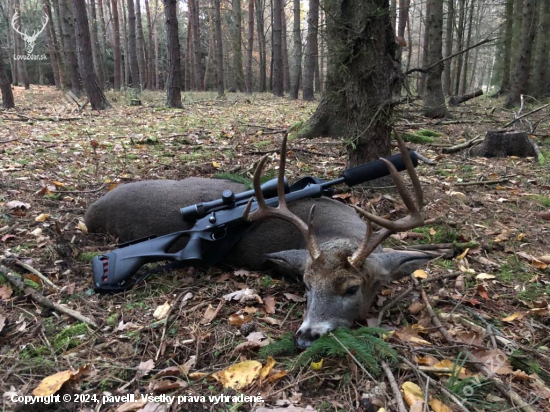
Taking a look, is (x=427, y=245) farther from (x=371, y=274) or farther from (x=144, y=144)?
(x=144, y=144)

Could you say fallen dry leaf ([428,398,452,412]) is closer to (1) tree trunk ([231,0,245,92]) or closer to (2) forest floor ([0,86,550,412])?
(2) forest floor ([0,86,550,412])

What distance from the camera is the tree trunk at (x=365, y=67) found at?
461cm

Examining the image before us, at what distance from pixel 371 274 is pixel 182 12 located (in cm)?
4980

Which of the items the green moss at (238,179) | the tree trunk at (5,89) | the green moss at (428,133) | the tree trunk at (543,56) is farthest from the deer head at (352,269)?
the tree trunk at (543,56)

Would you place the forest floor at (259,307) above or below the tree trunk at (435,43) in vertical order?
below

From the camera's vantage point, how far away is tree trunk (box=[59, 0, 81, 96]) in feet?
50.0

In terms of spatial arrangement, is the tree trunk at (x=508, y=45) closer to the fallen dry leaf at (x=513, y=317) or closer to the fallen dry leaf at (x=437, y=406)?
the fallen dry leaf at (x=513, y=317)

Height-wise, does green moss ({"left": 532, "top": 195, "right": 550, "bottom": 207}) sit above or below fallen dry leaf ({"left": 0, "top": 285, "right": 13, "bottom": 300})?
above

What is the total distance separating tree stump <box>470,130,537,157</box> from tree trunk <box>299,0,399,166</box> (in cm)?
332

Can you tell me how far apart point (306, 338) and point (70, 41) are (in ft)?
54.6

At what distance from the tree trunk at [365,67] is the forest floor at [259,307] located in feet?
1.15

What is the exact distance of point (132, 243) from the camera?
12.6ft

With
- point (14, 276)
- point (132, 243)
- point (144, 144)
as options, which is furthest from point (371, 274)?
point (144, 144)

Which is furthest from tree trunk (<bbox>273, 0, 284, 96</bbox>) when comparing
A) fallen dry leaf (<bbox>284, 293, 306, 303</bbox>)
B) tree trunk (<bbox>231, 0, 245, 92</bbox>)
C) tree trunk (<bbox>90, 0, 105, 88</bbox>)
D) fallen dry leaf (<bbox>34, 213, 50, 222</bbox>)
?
fallen dry leaf (<bbox>284, 293, 306, 303</bbox>)
